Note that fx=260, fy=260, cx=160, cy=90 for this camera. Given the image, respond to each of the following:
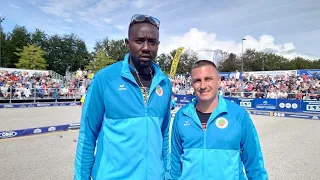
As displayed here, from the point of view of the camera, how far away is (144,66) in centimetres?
231

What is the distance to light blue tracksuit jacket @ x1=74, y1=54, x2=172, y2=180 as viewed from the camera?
2156 millimetres

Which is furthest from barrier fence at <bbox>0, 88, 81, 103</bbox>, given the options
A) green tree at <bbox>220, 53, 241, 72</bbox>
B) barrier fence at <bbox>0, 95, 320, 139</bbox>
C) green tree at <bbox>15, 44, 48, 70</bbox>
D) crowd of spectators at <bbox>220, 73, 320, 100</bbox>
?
green tree at <bbox>220, 53, 241, 72</bbox>

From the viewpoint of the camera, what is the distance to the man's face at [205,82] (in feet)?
8.16

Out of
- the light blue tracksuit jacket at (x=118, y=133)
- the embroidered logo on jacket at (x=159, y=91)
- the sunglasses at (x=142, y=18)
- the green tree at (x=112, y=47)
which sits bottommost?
the light blue tracksuit jacket at (x=118, y=133)

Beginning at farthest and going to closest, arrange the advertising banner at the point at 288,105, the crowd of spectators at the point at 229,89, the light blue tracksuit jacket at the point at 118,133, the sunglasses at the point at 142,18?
1. the crowd of spectators at the point at 229,89
2. the advertising banner at the point at 288,105
3. the sunglasses at the point at 142,18
4. the light blue tracksuit jacket at the point at 118,133

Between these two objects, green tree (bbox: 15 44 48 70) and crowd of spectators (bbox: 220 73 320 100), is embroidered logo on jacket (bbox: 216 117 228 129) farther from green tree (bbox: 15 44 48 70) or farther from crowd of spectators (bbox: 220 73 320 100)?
green tree (bbox: 15 44 48 70)

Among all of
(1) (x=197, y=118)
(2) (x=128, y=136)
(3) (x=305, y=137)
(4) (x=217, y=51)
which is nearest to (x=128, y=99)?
(2) (x=128, y=136)

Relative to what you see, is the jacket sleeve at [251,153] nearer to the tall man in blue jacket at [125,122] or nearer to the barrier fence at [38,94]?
the tall man in blue jacket at [125,122]

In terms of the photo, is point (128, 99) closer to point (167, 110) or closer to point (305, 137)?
point (167, 110)

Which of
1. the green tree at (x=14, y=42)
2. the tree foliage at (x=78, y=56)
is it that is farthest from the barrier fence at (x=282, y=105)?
the green tree at (x=14, y=42)

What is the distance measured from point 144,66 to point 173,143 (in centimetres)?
87

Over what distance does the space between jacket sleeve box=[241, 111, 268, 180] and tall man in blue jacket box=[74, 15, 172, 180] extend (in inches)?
32.8

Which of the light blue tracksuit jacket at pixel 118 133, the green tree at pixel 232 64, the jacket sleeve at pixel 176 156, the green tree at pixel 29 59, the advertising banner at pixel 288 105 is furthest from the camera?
the green tree at pixel 232 64

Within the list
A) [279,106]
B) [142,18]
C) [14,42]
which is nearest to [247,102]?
[279,106]
